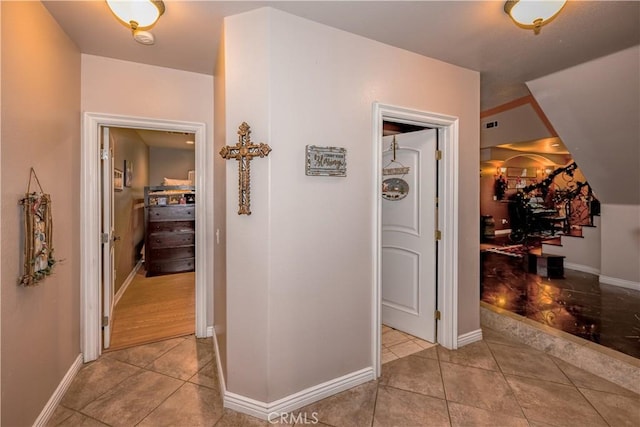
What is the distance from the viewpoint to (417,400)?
1.94 meters

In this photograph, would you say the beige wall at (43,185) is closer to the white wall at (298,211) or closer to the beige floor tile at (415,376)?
the white wall at (298,211)

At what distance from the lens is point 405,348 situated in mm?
2609

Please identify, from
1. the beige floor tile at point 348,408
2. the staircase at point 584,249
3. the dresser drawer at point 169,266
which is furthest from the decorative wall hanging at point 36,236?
the staircase at point 584,249

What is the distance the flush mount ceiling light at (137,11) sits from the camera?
4.93ft

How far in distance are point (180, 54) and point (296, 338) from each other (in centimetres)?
231

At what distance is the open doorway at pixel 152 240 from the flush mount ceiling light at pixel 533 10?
3143 mm

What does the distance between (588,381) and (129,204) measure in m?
5.80

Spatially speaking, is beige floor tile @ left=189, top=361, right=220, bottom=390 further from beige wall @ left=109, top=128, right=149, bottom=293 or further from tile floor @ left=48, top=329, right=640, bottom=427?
beige wall @ left=109, top=128, right=149, bottom=293

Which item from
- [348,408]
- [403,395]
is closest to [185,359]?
[348,408]

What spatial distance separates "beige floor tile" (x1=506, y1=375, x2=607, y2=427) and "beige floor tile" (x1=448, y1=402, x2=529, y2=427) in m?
0.11

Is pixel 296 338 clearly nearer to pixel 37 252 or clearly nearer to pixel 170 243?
pixel 37 252

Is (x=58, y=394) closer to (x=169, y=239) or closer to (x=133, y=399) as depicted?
(x=133, y=399)

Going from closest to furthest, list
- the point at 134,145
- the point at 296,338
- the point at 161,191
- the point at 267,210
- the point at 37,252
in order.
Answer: the point at 37,252 → the point at 267,210 → the point at 296,338 → the point at 134,145 → the point at 161,191

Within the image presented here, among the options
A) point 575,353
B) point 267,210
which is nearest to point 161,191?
point 267,210
